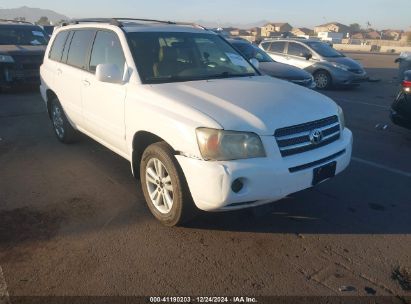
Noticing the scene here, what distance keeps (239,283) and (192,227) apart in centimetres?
89

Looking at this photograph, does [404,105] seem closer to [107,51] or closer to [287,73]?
[287,73]

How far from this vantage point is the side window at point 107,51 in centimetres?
412

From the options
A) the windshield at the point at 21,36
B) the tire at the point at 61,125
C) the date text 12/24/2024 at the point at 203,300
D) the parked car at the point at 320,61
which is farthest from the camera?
the parked car at the point at 320,61

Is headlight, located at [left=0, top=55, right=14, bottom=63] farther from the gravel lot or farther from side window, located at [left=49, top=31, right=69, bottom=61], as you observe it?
the gravel lot

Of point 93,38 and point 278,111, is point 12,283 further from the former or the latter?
point 93,38

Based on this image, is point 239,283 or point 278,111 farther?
point 278,111

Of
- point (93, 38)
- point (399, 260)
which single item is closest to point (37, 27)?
point (93, 38)

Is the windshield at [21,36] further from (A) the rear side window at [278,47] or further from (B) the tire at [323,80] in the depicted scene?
(B) the tire at [323,80]

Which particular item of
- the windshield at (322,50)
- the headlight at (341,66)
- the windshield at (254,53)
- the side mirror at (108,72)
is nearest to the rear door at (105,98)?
the side mirror at (108,72)

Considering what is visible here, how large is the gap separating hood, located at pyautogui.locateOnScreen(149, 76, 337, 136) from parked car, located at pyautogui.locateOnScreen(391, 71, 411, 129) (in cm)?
288

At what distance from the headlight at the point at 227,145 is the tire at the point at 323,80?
10.1m

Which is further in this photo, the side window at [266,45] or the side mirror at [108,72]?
the side window at [266,45]

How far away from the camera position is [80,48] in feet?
16.3

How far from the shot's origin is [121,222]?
12.1 ft
